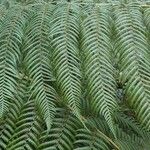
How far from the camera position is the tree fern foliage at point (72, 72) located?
2068 millimetres

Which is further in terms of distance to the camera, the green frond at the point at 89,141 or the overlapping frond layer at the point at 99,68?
the green frond at the point at 89,141

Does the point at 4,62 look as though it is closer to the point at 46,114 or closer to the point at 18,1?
the point at 46,114

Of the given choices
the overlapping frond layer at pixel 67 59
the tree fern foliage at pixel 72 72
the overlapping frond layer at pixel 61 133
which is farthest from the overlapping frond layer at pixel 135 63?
the overlapping frond layer at pixel 61 133

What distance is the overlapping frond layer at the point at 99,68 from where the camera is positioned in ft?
6.65

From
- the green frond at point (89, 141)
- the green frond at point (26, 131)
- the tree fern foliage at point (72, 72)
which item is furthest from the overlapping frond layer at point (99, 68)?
the green frond at point (26, 131)

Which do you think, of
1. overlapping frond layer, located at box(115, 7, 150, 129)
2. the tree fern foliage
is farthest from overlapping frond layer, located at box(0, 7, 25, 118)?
overlapping frond layer, located at box(115, 7, 150, 129)

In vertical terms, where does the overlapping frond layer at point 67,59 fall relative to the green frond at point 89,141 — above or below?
above

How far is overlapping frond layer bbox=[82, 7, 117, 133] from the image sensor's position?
203cm

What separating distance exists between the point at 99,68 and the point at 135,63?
17cm

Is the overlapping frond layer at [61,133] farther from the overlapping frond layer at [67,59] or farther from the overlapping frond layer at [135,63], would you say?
the overlapping frond layer at [135,63]

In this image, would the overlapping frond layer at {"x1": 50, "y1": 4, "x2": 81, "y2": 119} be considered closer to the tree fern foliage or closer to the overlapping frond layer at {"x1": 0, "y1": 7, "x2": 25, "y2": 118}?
the tree fern foliage

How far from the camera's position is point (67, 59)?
2.13 m

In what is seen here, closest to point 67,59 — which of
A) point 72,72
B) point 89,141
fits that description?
point 72,72

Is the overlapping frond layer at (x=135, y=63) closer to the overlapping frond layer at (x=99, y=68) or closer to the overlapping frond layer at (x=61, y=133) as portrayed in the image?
the overlapping frond layer at (x=99, y=68)
